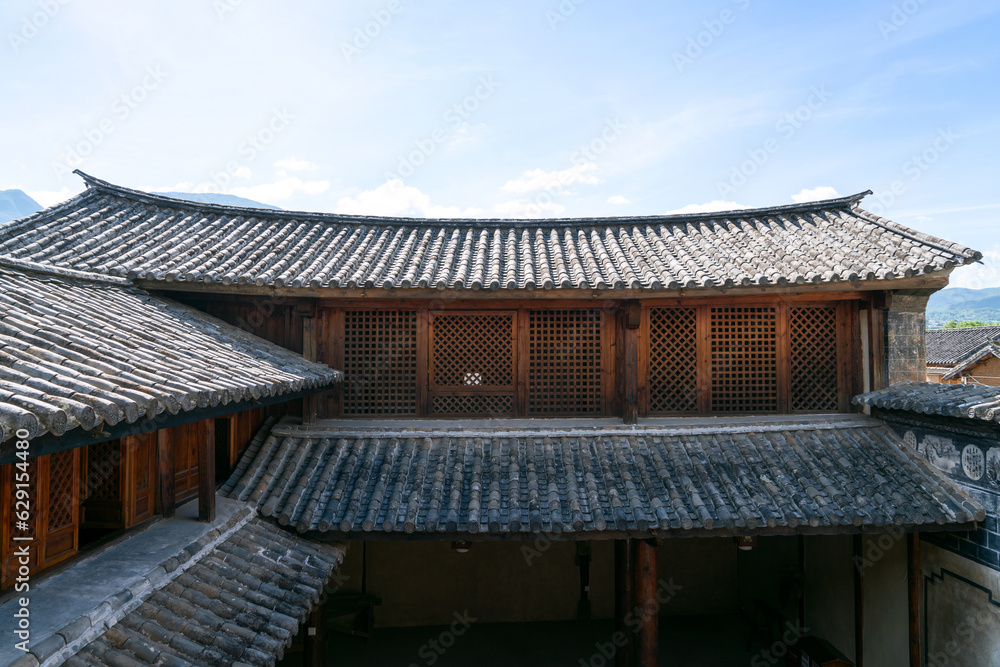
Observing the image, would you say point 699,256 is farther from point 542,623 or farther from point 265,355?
point 542,623

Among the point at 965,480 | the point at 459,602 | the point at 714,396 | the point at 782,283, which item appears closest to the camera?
the point at 965,480

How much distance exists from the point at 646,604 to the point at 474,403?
3.73 meters

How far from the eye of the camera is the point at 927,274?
24.2 feet

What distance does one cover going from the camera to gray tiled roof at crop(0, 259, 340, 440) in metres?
3.44

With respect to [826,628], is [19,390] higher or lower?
higher

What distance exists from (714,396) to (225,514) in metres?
7.09

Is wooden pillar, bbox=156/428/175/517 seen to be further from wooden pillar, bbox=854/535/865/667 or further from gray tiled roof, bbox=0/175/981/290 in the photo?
wooden pillar, bbox=854/535/865/667

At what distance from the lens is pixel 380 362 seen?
8.59 meters

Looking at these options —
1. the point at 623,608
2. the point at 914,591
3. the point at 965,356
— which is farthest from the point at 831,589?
the point at 965,356

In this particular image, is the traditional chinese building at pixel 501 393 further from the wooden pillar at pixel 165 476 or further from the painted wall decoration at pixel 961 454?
the painted wall decoration at pixel 961 454

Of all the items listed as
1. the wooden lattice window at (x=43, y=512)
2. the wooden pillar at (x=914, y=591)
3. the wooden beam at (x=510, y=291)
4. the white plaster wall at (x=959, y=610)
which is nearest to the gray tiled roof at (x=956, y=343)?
the wooden pillar at (x=914, y=591)

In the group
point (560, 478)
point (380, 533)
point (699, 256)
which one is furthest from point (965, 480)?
point (380, 533)

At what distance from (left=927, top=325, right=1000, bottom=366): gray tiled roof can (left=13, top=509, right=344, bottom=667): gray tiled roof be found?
34774 mm

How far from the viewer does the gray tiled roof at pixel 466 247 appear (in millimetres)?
7715
